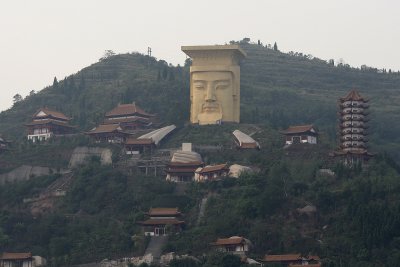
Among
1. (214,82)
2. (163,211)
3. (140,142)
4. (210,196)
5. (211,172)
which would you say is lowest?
(163,211)

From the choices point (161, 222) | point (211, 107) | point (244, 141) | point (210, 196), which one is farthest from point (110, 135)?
point (161, 222)

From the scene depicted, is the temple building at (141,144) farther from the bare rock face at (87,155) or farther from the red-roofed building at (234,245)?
the red-roofed building at (234,245)

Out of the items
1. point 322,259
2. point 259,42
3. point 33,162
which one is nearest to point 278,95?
point 259,42

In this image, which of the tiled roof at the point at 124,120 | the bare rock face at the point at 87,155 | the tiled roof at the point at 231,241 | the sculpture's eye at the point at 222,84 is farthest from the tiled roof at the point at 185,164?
the tiled roof at the point at 231,241

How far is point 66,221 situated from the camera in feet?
257

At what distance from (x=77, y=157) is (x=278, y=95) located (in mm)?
27115

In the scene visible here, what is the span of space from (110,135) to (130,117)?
13.2 ft

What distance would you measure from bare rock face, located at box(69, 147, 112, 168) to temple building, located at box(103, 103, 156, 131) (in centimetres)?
479

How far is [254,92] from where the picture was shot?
11331 cm

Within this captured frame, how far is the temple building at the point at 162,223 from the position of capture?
7588 centimetres

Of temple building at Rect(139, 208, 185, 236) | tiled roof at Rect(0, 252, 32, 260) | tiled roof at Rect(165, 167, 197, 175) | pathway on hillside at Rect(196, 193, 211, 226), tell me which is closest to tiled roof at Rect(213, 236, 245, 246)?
temple building at Rect(139, 208, 185, 236)

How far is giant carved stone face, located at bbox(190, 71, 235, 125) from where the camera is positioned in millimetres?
91250

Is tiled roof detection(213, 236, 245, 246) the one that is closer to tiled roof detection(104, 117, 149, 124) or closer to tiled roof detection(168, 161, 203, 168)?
tiled roof detection(168, 161, 203, 168)

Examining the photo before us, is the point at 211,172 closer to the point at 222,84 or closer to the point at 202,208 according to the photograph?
the point at 202,208
